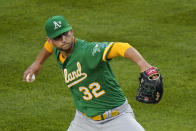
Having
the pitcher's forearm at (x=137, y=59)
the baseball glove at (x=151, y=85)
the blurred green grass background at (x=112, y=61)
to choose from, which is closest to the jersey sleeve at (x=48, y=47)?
the pitcher's forearm at (x=137, y=59)

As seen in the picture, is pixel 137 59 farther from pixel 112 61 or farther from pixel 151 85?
pixel 112 61

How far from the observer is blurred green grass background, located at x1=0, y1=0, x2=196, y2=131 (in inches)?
346

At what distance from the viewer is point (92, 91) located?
5.56 meters

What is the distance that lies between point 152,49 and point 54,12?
4485mm

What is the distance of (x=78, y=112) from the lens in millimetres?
5910

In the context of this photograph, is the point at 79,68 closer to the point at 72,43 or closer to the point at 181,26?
the point at 72,43

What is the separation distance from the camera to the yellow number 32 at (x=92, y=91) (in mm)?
5516

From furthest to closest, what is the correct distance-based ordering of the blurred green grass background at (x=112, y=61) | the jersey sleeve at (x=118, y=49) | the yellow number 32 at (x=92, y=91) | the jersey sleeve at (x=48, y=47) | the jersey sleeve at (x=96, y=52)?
1. the blurred green grass background at (x=112, y=61)
2. the jersey sleeve at (x=48, y=47)
3. the yellow number 32 at (x=92, y=91)
4. the jersey sleeve at (x=96, y=52)
5. the jersey sleeve at (x=118, y=49)

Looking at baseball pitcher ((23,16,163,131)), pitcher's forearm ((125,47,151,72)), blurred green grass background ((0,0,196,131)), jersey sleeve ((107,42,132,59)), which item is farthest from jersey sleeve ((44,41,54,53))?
blurred green grass background ((0,0,196,131))

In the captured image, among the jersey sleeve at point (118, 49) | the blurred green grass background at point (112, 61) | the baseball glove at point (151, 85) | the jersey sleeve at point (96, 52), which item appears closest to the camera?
the baseball glove at point (151, 85)

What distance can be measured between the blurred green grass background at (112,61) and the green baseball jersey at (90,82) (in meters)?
2.75

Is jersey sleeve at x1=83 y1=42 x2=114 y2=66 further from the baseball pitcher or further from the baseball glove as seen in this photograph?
the baseball glove

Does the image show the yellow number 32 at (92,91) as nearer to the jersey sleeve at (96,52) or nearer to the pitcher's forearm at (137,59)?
the jersey sleeve at (96,52)

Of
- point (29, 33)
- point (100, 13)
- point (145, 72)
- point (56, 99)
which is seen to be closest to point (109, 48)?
point (145, 72)
